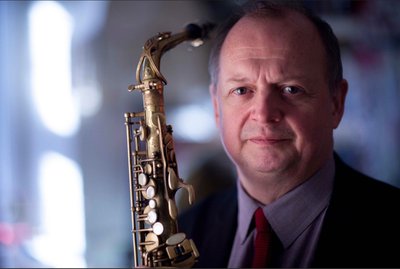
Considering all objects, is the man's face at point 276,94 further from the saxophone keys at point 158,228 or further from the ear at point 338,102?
the saxophone keys at point 158,228

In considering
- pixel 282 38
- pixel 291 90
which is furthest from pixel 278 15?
pixel 291 90

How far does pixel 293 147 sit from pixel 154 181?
385 mm

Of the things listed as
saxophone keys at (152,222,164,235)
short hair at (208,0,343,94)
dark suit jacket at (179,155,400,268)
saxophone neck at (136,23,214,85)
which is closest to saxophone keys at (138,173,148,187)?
saxophone keys at (152,222,164,235)

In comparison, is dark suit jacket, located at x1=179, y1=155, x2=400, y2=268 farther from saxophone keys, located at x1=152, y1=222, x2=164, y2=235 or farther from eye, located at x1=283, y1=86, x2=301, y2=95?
saxophone keys, located at x1=152, y1=222, x2=164, y2=235

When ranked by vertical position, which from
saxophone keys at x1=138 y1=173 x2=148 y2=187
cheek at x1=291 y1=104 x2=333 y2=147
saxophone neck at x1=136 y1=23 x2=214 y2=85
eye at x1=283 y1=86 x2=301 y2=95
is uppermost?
saxophone neck at x1=136 y1=23 x2=214 y2=85

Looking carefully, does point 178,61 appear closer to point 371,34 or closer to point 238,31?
point 238,31

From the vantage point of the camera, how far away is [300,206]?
1484mm

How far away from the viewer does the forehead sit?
54.3 inches

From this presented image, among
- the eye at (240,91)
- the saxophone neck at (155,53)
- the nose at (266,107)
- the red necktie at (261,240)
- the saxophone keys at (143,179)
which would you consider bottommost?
the red necktie at (261,240)

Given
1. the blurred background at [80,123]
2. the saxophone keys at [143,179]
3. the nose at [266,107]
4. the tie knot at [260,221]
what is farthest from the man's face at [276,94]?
the blurred background at [80,123]

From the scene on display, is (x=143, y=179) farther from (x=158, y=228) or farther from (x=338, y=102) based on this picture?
(x=338, y=102)

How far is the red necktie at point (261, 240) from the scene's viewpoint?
1502mm

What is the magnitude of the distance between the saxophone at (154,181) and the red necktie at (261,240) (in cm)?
23

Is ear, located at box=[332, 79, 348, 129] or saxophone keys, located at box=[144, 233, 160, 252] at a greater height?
ear, located at box=[332, 79, 348, 129]
